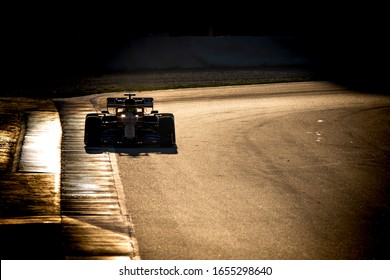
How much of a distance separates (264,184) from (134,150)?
13.7 ft

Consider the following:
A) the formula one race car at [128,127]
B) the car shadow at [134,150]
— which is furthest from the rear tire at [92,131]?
the car shadow at [134,150]

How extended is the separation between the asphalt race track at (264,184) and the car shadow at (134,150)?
0.13 feet

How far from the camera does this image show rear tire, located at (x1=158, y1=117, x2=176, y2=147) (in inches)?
757

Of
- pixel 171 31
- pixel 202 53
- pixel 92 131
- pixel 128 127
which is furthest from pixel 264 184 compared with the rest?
pixel 171 31

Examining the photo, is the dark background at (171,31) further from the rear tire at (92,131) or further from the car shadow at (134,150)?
the car shadow at (134,150)

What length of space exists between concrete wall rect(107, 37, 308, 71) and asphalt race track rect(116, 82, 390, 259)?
37.6ft

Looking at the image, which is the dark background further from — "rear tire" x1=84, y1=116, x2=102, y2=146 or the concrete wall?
"rear tire" x1=84, y1=116, x2=102, y2=146

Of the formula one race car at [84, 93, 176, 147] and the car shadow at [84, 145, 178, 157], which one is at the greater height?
the formula one race car at [84, 93, 176, 147]

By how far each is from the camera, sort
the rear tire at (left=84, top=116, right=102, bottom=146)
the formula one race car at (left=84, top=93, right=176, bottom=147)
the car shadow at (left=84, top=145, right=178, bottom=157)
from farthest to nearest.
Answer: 1. the rear tire at (left=84, top=116, right=102, bottom=146)
2. the formula one race car at (left=84, top=93, right=176, bottom=147)
3. the car shadow at (left=84, top=145, right=178, bottom=157)

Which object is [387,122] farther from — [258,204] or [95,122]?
[258,204]

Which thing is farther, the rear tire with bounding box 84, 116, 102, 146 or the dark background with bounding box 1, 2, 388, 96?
the dark background with bounding box 1, 2, 388, 96

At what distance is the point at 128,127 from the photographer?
62.5 feet

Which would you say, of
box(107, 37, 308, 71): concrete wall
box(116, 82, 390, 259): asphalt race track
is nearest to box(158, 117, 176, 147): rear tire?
box(116, 82, 390, 259): asphalt race track

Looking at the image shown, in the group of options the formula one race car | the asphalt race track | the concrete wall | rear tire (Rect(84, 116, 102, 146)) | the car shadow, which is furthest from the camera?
the concrete wall
